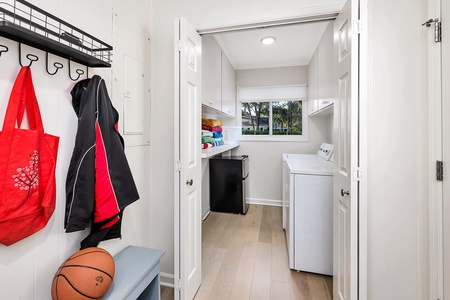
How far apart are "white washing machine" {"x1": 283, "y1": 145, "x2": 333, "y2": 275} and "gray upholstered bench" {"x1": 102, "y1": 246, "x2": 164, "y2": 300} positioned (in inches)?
50.4

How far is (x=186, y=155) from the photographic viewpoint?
1.48 metres

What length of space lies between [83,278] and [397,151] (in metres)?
1.75

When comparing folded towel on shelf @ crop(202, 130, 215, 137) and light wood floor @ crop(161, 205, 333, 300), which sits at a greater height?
folded towel on shelf @ crop(202, 130, 215, 137)

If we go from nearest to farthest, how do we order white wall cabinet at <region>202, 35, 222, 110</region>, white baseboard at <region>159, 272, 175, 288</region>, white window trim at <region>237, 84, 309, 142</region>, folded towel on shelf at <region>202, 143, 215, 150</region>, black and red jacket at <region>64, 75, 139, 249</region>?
black and red jacket at <region>64, 75, 139, 249</region>, white baseboard at <region>159, 272, 175, 288</region>, white wall cabinet at <region>202, 35, 222, 110</region>, folded towel on shelf at <region>202, 143, 215, 150</region>, white window trim at <region>237, 84, 309, 142</region>

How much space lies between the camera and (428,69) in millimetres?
1177

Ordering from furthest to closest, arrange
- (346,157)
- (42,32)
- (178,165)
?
1. (178,165)
2. (346,157)
3. (42,32)

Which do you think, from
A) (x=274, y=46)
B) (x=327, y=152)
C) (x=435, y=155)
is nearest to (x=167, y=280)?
(x=435, y=155)

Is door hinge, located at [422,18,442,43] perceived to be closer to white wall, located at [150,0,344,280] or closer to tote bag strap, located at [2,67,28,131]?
white wall, located at [150,0,344,280]

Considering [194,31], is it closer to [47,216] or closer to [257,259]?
[47,216]

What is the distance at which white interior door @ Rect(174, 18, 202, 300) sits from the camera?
141 centimetres

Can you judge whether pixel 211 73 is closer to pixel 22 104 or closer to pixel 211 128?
pixel 211 128

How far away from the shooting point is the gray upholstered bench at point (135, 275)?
3.41 ft

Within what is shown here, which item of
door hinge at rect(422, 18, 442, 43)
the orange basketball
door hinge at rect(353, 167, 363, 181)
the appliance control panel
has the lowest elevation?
the orange basketball

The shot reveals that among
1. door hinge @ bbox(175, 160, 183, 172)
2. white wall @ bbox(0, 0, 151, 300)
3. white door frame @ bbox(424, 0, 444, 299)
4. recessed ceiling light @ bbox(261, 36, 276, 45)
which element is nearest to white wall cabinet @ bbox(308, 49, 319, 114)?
recessed ceiling light @ bbox(261, 36, 276, 45)
